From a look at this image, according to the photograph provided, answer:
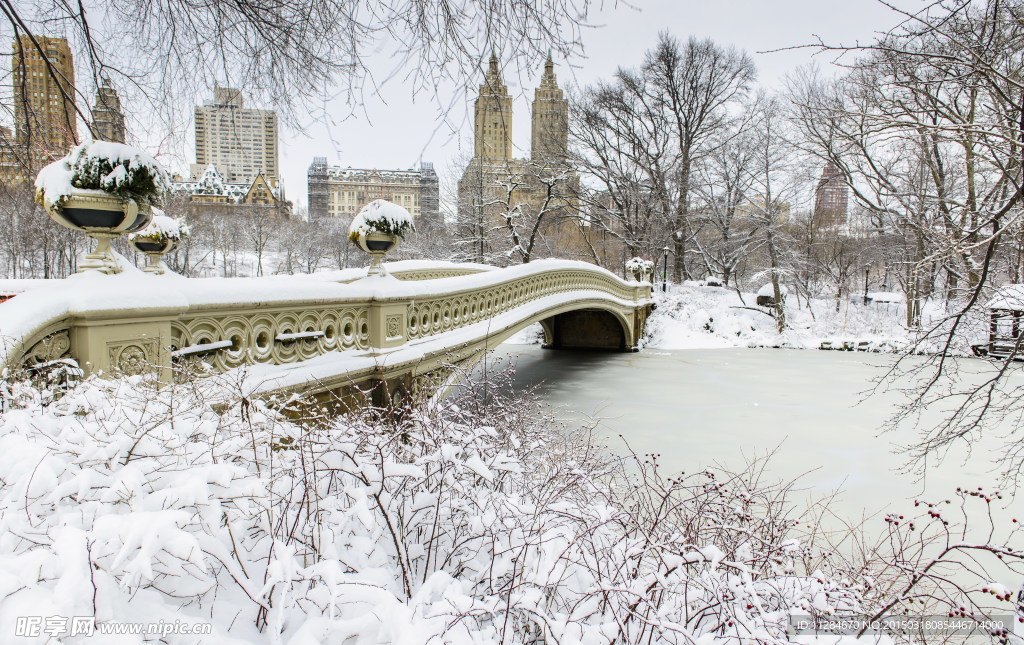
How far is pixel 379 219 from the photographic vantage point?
559cm

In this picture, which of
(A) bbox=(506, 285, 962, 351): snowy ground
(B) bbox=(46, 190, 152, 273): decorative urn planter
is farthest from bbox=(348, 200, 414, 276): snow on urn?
(A) bbox=(506, 285, 962, 351): snowy ground

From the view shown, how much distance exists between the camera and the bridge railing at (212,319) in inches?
110

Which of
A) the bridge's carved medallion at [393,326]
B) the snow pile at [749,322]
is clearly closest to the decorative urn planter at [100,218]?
the bridge's carved medallion at [393,326]

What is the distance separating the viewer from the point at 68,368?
2.72m

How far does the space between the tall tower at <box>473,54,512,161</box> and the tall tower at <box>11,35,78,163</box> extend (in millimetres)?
2361

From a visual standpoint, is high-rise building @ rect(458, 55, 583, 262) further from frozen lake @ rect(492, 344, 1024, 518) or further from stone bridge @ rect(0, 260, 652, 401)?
frozen lake @ rect(492, 344, 1024, 518)

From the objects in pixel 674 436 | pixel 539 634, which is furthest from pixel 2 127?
pixel 674 436

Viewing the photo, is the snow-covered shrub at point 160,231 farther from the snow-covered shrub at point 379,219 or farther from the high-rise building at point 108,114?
the high-rise building at point 108,114

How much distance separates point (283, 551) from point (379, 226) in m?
4.63

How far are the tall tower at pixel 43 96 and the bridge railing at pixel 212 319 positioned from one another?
1.13m

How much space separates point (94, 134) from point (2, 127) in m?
1.04

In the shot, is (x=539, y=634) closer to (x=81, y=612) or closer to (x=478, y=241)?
(x=81, y=612)

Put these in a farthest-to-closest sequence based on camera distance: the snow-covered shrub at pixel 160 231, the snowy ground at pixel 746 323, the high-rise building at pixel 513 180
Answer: the snowy ground at pixel 746 323, the snow-covered shrub at pixel 160 231, the high-rise building at pixel 513 180

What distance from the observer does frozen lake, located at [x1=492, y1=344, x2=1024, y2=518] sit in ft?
24.8
